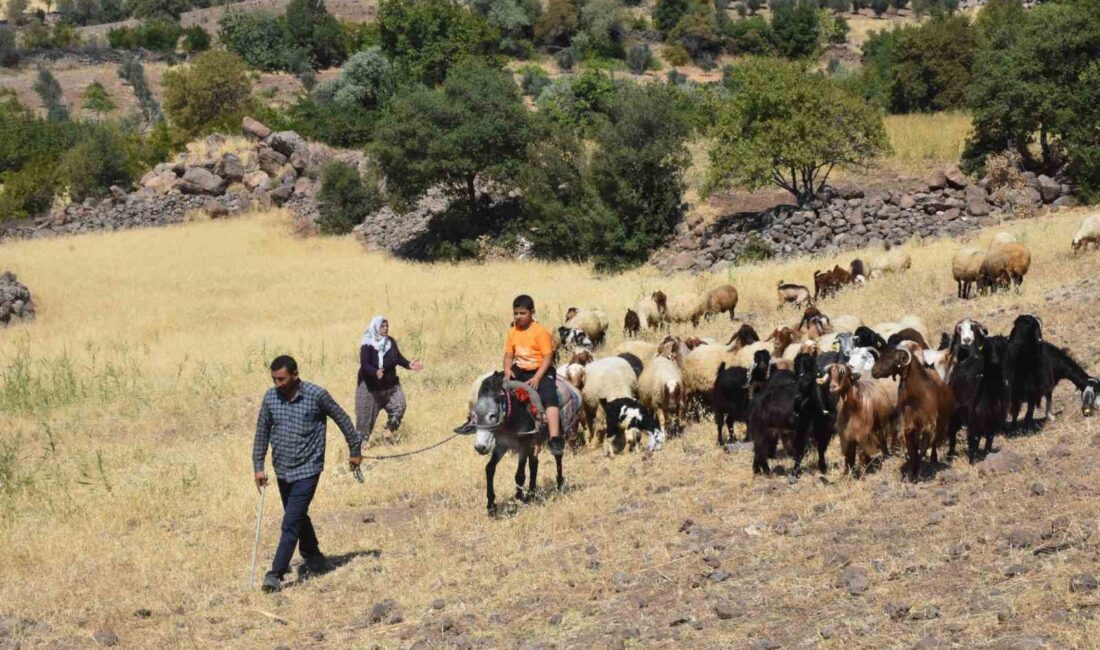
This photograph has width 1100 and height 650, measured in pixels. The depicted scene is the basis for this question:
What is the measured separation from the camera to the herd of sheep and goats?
9.84 meters

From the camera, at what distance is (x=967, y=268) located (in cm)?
2081

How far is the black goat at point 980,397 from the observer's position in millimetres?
10031

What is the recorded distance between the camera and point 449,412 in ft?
55.3

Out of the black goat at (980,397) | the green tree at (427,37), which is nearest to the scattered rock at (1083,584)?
the black goat at (980,397)

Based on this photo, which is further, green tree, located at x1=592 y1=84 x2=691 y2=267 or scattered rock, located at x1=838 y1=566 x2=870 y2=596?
green tree, located at x1=592 y1=84 x2=691 y2=267

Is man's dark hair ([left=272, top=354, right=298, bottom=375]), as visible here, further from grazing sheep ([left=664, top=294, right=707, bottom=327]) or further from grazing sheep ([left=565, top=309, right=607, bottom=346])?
grazing sheep ([left=664, top=294, right=707, bottom=327])

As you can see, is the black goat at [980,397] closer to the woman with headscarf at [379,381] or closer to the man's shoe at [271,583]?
the man's shoe at [271,583]

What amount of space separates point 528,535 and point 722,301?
42.1ft

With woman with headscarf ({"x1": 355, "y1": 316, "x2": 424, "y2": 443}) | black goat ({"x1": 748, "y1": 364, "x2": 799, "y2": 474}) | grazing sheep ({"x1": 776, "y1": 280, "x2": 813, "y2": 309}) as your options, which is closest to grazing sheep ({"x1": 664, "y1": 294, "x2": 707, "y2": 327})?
grazing sheep ({"x1": 776, "y1": 280, "x2": 813, "y2": 309})

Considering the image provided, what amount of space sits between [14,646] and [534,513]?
437 centimetres

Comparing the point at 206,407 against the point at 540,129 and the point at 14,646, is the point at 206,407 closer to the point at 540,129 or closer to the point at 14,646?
the point at 14,646

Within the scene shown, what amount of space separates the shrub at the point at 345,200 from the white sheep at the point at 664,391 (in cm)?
3124

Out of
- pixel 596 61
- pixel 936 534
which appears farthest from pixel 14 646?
pixel 596 61

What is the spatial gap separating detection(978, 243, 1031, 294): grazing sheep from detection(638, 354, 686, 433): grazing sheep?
8.87 m
